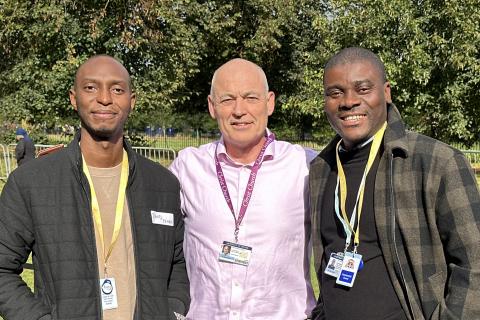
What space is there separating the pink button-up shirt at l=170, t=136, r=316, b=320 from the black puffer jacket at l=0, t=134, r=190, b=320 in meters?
0.35

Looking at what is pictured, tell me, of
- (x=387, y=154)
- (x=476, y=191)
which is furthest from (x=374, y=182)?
(x=476, y=191)

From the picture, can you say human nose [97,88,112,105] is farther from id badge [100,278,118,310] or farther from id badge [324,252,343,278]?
id badge [324,252,343,278]

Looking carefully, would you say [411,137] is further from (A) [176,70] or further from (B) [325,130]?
(B) [325,130]

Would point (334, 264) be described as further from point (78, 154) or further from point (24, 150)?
point (24, 150)

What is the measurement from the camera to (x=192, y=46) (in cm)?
1988

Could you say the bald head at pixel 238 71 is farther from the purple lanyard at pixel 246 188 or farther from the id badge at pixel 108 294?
the id badge at pixel 108 294

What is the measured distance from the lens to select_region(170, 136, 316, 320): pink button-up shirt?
309 centimetres

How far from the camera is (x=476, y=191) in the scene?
2.40m

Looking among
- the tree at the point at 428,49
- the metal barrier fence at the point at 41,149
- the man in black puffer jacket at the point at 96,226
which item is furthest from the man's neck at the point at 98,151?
the tree at the point at 428,49

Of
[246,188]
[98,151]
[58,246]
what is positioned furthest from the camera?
[246,188]

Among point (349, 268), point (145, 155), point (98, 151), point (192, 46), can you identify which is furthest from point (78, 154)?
point (192, 46)

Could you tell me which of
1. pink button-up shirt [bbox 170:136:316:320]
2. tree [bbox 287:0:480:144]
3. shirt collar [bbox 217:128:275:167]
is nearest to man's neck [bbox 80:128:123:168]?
pink button-up shirt [bbox 170:136:316:320]

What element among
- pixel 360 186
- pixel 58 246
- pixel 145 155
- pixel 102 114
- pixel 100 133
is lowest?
pixel 145 155

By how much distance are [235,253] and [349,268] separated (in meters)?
0.73
